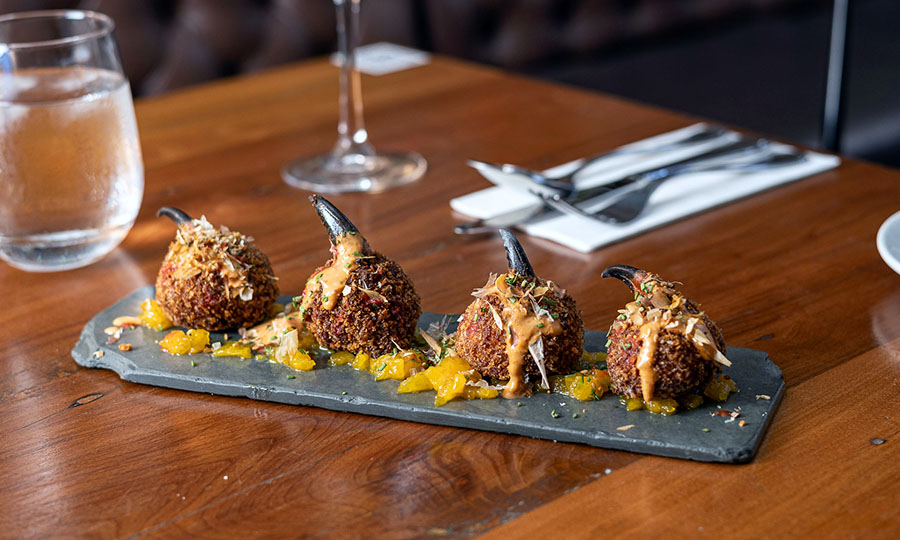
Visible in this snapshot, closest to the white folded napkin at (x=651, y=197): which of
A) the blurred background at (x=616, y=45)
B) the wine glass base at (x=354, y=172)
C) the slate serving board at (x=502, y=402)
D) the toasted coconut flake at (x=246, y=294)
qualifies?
the wine glass base at (x=354, y=172)

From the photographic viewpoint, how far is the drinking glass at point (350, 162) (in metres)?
1.41

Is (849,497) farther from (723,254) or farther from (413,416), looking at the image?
(723,254)

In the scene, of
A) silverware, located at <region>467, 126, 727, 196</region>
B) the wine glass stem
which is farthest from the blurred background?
the wine glass stem

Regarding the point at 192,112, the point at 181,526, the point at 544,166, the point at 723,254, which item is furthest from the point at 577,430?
the point at 192,112

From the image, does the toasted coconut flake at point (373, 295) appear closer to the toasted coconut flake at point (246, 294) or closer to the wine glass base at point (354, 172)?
the toasted coconut flake at point (246, 294)

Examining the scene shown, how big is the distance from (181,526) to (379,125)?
106 cm

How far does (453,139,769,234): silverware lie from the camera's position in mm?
1236

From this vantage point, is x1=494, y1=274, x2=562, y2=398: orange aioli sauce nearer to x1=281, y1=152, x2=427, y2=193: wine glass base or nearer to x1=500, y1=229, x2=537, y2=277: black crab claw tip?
x1=500, y1=229, x2=537, y2=277: black crab claw tip

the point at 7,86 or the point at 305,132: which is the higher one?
the point at 7,86

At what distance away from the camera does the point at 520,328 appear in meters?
0.83

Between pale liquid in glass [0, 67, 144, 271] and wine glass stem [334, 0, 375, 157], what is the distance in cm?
35

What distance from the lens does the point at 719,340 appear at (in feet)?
2.70

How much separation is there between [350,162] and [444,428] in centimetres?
73

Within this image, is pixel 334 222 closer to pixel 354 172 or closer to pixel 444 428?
pixel 444 428
